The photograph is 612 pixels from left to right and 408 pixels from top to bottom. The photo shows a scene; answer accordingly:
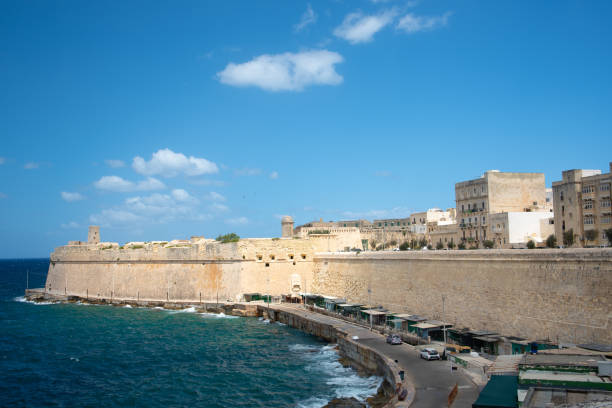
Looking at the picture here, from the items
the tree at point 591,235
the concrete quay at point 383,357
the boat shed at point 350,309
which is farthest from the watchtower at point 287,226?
the tree at point 591,235

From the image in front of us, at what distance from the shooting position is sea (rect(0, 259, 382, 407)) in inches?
727

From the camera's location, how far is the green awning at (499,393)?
10.4 m

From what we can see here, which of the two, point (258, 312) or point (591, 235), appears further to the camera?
point (258, 312)

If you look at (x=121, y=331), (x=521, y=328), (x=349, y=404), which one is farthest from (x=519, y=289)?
(x=121, y=331)

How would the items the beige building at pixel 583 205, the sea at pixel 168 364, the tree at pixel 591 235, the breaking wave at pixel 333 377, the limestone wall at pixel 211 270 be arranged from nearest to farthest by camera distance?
the breaking wave at pixel 333 377 < the sea at pixel 168 364 < the beige building at pixel 583 205 < the tree at pixel 591 235 < the limestone wall at pixel 211 270

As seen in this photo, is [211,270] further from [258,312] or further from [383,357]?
[383,357]

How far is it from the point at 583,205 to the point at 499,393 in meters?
22.5

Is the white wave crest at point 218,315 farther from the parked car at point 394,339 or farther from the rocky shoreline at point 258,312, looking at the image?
the parked car at point 394,339

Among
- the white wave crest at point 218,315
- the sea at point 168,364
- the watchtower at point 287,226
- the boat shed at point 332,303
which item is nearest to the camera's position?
the sea at point 168,364

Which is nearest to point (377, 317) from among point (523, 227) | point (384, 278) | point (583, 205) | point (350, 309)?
point (350, 309)

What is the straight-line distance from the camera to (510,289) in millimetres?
20406

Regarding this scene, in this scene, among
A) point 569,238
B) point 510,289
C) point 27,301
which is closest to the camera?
point 510,289

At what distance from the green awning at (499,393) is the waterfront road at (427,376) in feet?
3.95

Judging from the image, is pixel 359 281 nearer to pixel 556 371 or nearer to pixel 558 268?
pixel 558 268
